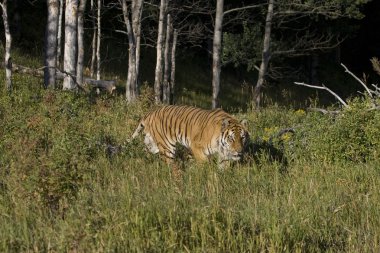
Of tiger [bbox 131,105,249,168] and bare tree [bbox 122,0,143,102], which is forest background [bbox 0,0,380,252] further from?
bare tree [bbox 122,0,143,102]

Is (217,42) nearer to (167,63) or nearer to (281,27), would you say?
(167,63)

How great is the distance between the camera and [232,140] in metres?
8.02

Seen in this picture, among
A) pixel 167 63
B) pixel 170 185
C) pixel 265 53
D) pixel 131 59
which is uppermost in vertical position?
pixel 265 53

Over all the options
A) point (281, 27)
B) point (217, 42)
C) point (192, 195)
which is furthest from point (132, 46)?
point (192, 195)

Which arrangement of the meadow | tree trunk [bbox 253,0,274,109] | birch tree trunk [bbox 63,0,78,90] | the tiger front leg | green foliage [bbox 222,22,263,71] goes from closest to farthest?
the meadow → the tiger front leg → birch tree trunk [bbox 63,0,78,90] → tree trunk [bbox 253,0,274,109] → green foliage [bbox 222,22,263,71]

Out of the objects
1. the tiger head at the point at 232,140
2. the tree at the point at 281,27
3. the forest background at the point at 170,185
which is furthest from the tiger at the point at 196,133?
the tree at the point at 281,27

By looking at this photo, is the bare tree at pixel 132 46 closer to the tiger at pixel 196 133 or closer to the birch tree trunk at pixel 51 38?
the birch tree trunk at pixel 51 38

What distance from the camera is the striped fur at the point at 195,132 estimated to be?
8.05 metres

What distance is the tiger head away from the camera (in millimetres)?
7934

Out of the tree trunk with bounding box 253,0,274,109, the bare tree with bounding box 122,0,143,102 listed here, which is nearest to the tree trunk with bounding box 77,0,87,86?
the bare tree with bounding box 122,0,143,102

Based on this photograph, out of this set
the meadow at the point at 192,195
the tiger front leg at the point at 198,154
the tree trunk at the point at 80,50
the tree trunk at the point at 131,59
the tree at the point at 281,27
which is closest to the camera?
the meadow at the point at 192,195

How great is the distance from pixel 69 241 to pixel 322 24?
28647mm

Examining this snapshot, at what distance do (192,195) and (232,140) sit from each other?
251 centimetres

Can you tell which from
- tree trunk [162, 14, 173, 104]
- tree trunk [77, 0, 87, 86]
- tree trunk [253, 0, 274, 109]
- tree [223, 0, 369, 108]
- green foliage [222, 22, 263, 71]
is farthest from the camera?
green foliage [222, 22, 263, 71]
